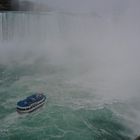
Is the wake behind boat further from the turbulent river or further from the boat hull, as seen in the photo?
the turbulent river

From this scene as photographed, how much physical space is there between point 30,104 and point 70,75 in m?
8.99

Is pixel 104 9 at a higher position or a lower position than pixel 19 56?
higher

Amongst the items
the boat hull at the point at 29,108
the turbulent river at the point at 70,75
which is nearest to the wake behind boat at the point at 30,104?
the boat hull at the point at 29,108

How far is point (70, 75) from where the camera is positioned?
91.8ft

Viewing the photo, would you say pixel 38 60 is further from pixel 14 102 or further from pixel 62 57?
pixel 14 102

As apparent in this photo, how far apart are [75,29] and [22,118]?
2053 centimetres

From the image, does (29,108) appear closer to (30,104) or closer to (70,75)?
(30,104)

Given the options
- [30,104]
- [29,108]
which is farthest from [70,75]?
[29,108]

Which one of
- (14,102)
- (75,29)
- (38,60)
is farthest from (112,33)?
(14,102)

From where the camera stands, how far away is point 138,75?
2844 centimetres

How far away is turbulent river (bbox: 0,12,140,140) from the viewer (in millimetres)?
18359

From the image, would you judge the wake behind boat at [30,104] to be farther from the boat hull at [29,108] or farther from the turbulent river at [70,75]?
the turbulent river at [70,75]

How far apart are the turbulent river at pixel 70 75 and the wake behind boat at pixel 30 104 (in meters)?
0.40

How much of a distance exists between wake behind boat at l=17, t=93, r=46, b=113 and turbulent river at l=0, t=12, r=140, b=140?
1.33ft
